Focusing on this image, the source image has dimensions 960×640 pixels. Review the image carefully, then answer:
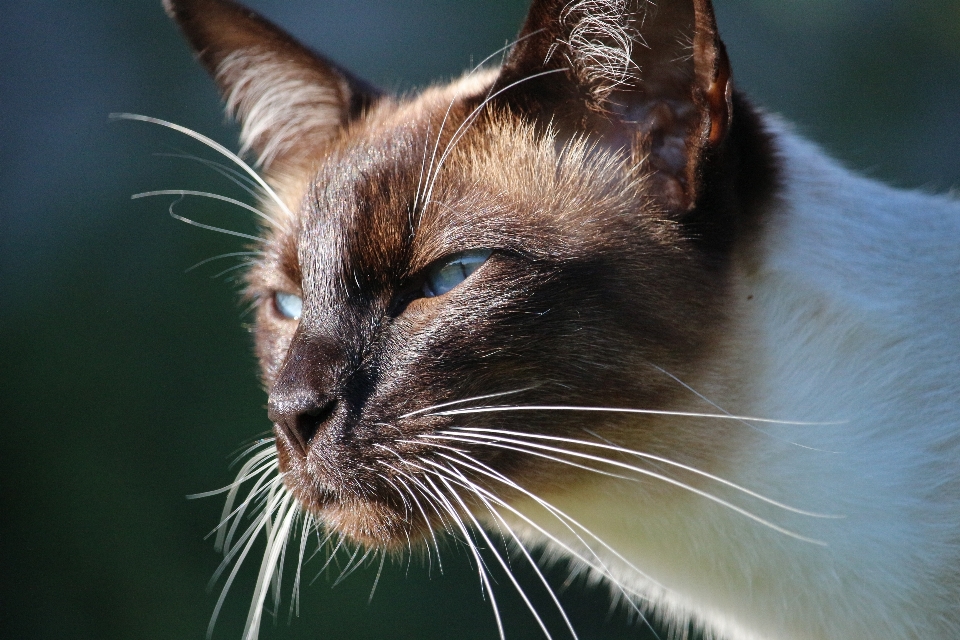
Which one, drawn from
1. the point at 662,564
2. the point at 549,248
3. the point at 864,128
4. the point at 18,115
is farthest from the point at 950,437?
the point at 18,115

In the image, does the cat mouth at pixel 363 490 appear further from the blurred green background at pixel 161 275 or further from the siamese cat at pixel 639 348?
the blurred green background at pixel 161 275

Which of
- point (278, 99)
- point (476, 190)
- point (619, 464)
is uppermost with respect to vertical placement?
point (278, 99)

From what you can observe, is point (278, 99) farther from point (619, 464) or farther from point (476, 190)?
point (619, 464)

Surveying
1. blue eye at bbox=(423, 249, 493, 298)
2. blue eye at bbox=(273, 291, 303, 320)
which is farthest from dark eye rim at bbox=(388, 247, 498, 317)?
blue eye at bbox=(273, 291, 303, 320)

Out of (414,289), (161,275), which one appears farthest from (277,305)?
(161,275)

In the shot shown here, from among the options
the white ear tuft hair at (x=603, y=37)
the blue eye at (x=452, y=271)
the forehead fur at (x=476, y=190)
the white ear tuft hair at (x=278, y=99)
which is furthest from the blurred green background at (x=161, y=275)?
the white ear tuft hair at (x=603, y=37)

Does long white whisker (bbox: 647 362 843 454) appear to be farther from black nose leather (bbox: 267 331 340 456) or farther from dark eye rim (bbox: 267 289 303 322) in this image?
A: dark eye rim (bbox: 267 289 303 322)
